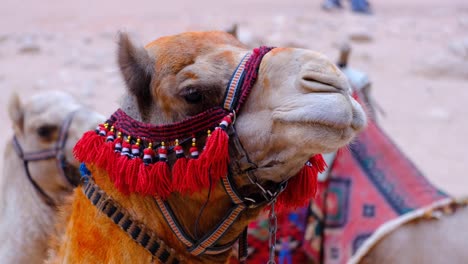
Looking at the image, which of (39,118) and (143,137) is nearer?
(143,137)

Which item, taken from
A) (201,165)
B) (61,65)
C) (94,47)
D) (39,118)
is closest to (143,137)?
(201,165)

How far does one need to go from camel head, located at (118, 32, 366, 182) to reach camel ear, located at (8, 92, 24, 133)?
1.67m

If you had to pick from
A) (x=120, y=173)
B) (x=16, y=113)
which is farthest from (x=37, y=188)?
(x=120, y=173)

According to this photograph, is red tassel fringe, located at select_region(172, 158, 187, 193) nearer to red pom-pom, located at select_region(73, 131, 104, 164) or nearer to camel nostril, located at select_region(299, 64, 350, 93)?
red pom-pom, located at select_region(73, 131, 104, 164)

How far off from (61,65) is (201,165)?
9.84 m

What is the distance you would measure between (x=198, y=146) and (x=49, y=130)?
1779mm

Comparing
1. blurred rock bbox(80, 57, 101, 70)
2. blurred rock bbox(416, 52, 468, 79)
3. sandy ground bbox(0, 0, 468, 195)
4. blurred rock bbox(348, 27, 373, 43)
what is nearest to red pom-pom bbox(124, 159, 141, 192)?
sandy ground bbox(0, 0, 468, 195)

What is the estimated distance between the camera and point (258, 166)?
76.5 inches

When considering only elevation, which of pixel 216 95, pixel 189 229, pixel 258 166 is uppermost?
pixel 216 95

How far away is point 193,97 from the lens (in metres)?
1.94

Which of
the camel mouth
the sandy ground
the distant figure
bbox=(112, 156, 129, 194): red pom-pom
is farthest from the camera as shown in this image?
the distant figure

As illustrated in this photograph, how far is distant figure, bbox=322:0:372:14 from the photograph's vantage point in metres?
16.7

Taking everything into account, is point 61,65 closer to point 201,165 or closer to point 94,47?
point 94,47

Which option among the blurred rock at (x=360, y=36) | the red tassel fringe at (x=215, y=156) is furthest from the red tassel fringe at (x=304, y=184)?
the blurred rock at (x=360, y=36)
